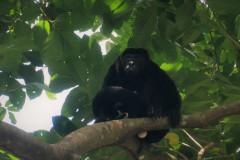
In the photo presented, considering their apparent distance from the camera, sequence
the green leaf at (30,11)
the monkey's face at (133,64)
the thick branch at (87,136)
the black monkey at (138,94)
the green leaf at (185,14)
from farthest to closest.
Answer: the monkey's face at (133,64) < the black monkey at (138,94) < the green leaf at (30,11) < the green leaf at (185,14) < the thick branch at (87,136)

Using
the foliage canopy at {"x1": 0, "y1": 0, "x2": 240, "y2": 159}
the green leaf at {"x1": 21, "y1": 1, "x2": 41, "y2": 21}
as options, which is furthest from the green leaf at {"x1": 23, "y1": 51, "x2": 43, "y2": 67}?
the green leaf at {"x1": 21, "y1": 1, "x2": 41, "y2": 21}

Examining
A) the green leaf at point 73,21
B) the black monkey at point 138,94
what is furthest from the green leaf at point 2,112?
the green leaf at point 73,21

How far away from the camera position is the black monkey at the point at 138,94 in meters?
3.42

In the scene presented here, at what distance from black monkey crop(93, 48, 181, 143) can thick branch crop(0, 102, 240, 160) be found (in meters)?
0.20

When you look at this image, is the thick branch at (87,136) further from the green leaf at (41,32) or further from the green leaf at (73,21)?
the green leaf at (41,32)

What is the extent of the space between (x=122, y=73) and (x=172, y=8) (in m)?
1.30

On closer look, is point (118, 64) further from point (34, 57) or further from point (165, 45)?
point (34, 57)

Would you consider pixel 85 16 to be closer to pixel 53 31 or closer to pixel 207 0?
pixel 53 31

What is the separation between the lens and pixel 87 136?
7.02 feet

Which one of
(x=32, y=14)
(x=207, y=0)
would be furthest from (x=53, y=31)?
(x=207, y=0)

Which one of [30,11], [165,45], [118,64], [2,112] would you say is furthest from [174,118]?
[2,112]

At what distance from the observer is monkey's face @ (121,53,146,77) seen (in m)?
4.07

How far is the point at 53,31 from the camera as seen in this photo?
318 cm

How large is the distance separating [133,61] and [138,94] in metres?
0.36
